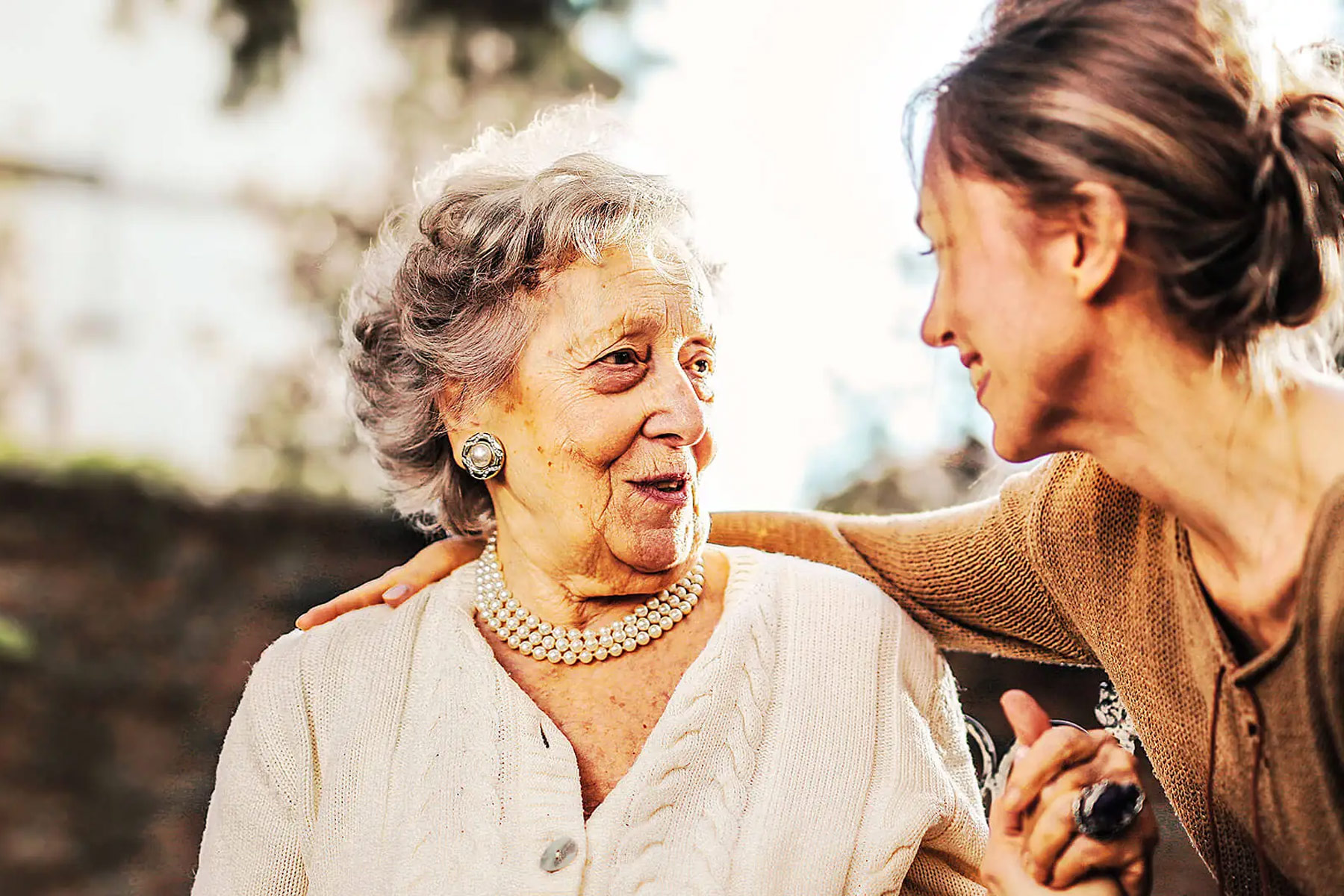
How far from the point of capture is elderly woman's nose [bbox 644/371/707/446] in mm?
1848

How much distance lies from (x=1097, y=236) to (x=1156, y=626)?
0.59 metres

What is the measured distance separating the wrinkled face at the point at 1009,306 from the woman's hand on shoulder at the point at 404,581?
0.99 metres

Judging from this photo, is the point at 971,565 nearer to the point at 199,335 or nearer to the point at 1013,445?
the point at 1013,445

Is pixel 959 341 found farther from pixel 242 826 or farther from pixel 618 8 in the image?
pixel 618 8

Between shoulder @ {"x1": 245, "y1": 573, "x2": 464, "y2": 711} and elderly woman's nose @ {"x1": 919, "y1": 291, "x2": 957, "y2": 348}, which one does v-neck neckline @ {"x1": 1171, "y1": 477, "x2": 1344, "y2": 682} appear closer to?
elderly woman's nose @ {"x1": 919, "y1": 291, "x2": 957, "y2": 348}

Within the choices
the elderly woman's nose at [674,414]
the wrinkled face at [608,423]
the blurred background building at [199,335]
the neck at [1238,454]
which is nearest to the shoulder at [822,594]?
the wrinkled face at [608,423]

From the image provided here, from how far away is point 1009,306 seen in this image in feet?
4.52

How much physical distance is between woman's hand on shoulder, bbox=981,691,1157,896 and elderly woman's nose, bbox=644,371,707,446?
64 centimetres

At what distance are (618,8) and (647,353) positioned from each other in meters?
3.07

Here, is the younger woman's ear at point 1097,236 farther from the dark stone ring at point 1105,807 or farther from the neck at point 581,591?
the neck at point 581,591

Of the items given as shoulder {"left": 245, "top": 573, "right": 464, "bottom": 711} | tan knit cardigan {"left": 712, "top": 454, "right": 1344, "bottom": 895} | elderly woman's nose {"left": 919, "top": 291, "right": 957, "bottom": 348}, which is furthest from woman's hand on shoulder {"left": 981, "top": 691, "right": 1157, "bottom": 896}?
shoulder {"left": 245, "top": 573, "right": 464, "bottom": 711}

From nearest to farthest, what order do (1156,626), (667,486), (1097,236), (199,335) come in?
(1097,236) < (1156,626) < (667,486) < (199,335)

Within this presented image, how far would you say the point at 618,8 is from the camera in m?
4.57

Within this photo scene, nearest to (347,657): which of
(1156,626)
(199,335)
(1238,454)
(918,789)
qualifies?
(918,789)
